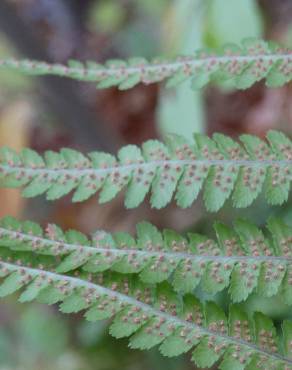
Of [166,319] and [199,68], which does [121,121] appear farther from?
[166,319]

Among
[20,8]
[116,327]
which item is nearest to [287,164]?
[116,327]

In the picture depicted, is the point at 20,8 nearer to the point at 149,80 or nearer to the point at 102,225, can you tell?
the point at 102,225

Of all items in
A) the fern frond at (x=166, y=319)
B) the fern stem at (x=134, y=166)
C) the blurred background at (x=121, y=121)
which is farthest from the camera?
the blurred background at (x=121, y=121)

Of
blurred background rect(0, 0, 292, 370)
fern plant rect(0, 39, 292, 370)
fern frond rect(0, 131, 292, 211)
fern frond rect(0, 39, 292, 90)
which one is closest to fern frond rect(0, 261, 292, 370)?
fern plant rect(0, 39, 292, 370)

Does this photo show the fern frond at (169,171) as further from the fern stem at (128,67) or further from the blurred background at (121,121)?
the blurred background at (121,121)

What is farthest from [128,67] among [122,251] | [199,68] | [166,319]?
[166,319]

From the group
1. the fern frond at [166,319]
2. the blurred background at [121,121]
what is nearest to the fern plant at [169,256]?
the fern frond at [166,319]

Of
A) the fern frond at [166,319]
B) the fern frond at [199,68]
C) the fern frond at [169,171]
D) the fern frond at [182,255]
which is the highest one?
the fern frond at [199,68]
